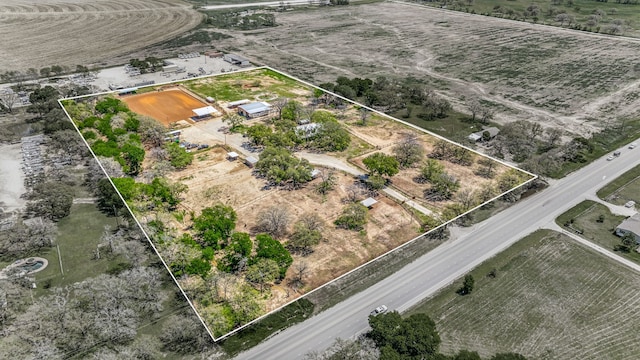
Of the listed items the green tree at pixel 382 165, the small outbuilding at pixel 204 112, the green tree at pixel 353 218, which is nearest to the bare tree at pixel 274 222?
the green tree at pixel 353 218

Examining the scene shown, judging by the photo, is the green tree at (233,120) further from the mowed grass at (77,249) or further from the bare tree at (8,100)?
the bare tree at (8,100)

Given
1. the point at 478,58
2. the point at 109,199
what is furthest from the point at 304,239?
the point at 478,58

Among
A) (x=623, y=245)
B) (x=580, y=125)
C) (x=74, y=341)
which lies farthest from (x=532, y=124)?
(x=74, y=341)

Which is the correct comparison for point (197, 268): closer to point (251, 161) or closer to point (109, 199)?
point (109, 199)

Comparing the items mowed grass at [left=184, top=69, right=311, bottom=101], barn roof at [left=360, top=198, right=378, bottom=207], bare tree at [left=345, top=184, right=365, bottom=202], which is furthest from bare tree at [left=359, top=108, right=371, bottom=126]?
barn roof at [left=360, top=198, right=378, bottom=207]

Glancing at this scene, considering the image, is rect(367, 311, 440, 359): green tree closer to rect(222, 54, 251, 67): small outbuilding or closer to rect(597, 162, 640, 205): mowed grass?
rect(597, 162, 640, 205): mowed grass

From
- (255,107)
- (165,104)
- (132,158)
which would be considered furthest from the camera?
(165,104)
